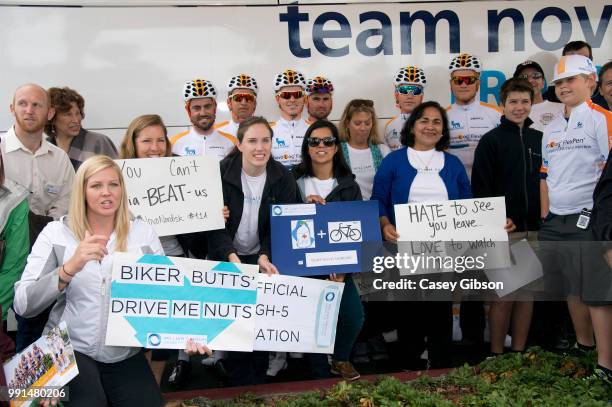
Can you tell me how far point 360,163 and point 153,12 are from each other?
2.24m

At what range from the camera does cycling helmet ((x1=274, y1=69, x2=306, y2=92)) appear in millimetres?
6070

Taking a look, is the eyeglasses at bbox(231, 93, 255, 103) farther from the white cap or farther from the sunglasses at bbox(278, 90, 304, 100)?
the white cap

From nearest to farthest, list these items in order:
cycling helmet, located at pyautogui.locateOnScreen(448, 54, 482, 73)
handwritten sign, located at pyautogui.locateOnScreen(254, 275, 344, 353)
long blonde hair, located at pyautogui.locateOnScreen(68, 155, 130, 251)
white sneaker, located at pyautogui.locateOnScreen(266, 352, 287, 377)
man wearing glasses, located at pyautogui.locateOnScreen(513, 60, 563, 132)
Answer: long blonde hair, located at pyautogui.locateOnScreen(68, 155, 130, 251), handwritten sign, located at pyautogui.locateOnScreen(254, 275, 344, 353), white sneaker, located at pyautogui.locateOnScreen(266, 352, 287, 377), cycling helmet, located at pyautogui.locateOnScreen(448, 54, 482, 73), man wearing glasses, located at pyautogui.locateOnScreen(513, 60, 563, 132)

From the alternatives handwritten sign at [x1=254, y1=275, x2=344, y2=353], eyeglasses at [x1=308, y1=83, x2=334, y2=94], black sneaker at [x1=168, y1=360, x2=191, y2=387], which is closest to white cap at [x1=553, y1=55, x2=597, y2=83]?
eyeglasses at [x1=308, y1=83, x2=334, y2=94]

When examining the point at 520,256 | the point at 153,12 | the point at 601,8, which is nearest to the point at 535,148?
the point at 520,256

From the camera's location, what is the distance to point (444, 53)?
6.55m

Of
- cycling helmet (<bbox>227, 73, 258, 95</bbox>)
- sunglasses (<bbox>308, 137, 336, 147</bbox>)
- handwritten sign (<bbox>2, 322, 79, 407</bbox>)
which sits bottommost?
handwritten sign (<bbox>2, 322, 79, 407</bbox>)

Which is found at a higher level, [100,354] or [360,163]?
[360,163]

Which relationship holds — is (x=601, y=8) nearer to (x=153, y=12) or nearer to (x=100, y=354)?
(x=153, y=12)

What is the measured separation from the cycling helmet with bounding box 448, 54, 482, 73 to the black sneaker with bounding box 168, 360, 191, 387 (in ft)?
11.5

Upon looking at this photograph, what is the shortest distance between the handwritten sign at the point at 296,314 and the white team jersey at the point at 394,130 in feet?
6.61

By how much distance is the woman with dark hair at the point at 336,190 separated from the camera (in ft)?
16.4

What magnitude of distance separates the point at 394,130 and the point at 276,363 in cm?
237

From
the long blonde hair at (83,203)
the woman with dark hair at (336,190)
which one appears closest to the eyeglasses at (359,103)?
the woman with dark hair at (336,190)
